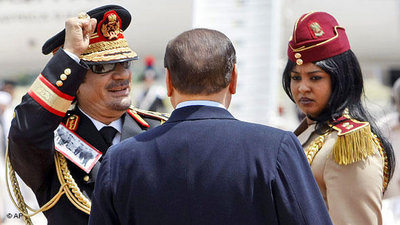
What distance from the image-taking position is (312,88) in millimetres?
3012

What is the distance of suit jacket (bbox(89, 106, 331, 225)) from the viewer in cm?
206

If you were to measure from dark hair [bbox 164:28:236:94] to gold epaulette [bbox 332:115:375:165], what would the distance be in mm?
840

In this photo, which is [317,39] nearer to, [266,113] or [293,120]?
[266,113]

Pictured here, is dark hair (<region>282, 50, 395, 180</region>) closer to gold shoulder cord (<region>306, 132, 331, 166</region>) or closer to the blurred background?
gold shoulder cord (<region>306, 132, 331, 166</region>)

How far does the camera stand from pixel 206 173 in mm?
2076

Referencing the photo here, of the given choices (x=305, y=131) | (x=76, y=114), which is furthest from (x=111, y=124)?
(x=305, y=131)

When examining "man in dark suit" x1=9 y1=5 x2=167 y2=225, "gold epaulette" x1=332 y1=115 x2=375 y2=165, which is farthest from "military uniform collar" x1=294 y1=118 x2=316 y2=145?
"man in dark suit" x1=9 y1=5 x2=167 y2=225

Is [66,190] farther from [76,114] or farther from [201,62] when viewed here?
[201,62]

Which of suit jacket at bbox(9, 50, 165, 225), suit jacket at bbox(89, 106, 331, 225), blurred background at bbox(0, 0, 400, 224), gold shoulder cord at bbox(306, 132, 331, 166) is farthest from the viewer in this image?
blurred background at bbox(0, 0, 400, 224)

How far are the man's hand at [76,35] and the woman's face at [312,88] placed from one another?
906mm

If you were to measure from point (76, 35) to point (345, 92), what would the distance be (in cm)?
109

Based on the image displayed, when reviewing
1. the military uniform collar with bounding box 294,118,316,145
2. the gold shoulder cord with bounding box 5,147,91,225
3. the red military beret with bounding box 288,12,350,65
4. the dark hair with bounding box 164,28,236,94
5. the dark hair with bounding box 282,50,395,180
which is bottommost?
the gold shoulder cord with bounding box 5,147,91,225

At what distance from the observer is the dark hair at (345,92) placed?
2.98 m

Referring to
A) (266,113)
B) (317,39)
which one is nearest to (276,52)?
(266,113)
